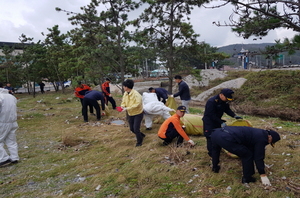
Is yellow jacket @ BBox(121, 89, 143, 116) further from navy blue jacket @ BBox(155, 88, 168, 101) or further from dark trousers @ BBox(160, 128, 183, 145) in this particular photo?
navy blue jacket @ BBox(155, 88, 168, 101)

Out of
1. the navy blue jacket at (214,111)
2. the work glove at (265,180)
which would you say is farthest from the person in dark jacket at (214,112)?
the work glove at (265,180)

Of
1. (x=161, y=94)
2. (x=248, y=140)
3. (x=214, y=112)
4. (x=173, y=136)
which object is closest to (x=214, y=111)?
(x=214, y=112)

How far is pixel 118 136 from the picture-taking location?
6598mm

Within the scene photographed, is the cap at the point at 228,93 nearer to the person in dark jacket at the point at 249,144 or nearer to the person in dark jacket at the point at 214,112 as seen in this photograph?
the person in dark jacket at the point at 214,112

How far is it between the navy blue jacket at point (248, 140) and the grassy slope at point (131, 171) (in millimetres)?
414

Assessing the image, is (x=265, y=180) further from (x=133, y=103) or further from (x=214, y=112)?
(x=133, y=103)

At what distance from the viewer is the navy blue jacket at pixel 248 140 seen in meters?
3.28

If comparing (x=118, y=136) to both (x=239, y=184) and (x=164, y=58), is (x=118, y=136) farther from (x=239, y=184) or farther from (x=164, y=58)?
(x=164, y=58)

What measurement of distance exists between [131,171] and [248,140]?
200cm

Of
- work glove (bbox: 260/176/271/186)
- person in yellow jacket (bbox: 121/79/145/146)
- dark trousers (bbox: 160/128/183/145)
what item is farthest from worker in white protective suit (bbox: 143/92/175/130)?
work glove (bbox: 260/176/271/186)

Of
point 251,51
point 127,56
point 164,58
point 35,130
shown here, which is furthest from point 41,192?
point 164,58

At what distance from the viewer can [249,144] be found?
11.3ft

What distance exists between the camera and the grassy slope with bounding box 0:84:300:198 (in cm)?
341

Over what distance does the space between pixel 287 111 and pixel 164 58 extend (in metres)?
A: 6.23
